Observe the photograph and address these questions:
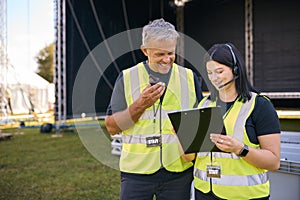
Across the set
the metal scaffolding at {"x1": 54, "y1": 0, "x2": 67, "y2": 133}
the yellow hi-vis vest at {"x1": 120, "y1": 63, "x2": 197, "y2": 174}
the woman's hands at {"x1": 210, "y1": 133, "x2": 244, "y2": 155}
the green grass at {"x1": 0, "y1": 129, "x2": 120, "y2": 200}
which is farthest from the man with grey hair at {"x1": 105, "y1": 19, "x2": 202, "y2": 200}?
the metal scaffolding at {"x1": 54, "y1": 0, "x2": 67, "y2": 133}

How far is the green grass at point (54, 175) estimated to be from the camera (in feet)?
10.8

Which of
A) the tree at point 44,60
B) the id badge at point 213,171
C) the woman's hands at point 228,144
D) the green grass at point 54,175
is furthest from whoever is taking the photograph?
the tree at point 44,60

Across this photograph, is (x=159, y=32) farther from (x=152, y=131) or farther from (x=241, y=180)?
(x=241, y=180)

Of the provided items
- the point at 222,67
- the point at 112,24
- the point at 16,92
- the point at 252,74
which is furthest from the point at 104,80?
the point at 16,92

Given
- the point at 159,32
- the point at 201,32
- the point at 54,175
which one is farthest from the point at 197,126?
the point at 201,32

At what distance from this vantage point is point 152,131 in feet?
4.18

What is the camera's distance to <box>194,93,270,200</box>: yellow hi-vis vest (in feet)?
3.63

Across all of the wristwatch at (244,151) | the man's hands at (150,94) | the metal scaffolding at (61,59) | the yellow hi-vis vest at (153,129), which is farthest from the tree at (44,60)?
the wristwatch at (244,151)

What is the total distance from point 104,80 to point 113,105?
468 centimetres

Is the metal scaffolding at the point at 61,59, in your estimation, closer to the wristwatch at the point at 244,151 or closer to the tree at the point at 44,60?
the wristwatch at the point at 244,151

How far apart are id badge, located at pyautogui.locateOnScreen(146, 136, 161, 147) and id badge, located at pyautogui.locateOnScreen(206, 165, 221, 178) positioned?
0.71 feet

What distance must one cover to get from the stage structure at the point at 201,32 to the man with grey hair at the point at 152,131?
3.76 metres

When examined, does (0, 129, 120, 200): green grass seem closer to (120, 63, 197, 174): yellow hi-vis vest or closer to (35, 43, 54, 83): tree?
(120, 63, 197, 174): yellow hi-vis vest

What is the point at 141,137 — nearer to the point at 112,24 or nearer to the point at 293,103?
the point at 112,24
